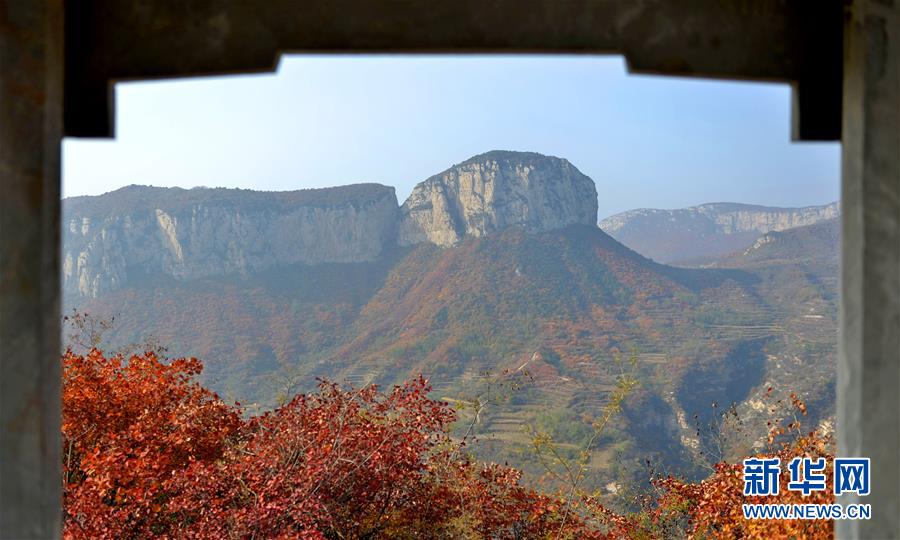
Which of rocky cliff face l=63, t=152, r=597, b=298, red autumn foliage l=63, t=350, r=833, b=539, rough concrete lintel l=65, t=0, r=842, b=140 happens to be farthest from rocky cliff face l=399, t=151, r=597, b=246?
rough concrete lintel l=65, t=0, r=842, b=140

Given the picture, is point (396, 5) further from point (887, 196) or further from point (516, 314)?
point (516, 314)

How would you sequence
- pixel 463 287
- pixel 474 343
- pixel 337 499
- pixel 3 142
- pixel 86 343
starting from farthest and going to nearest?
pixel 463 287 → pixel 474 343 → pixel 86 343 → pixel 337 499 → pixel 3 142

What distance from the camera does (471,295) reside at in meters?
41.0

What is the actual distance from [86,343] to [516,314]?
2977 cm

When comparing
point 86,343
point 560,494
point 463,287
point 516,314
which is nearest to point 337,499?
point 560,494

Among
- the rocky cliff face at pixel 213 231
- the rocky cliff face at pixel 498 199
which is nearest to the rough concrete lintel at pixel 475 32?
the rocky cliff face at pixel 498 199

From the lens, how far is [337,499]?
7.75m

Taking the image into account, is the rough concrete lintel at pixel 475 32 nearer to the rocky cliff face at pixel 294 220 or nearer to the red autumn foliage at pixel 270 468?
the red autumn foliage at pixel 270 468

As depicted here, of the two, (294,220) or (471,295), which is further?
(294,220)

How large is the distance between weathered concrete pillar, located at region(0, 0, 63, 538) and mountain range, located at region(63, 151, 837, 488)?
67.4ft

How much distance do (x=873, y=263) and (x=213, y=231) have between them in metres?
56.1

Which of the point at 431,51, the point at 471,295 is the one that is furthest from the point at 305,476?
the point at 471,295

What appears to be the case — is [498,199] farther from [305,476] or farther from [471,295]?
[305,476]

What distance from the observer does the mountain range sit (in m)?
32.1
